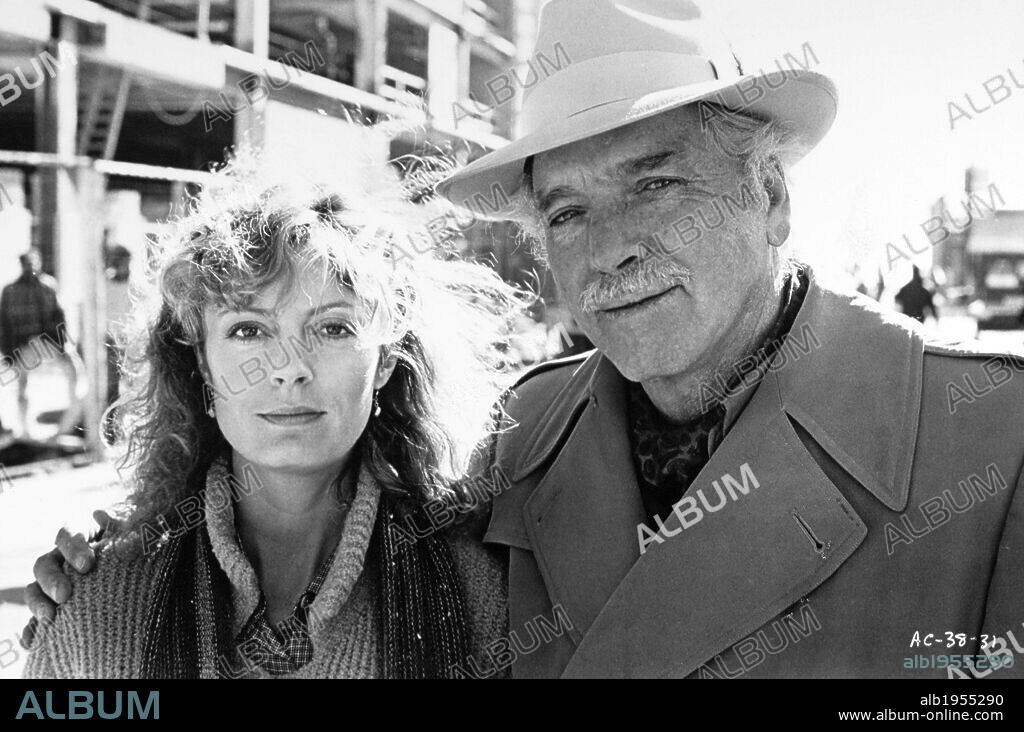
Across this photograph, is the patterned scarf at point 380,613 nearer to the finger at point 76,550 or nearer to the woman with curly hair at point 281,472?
the woman with curly hair at point 281,472

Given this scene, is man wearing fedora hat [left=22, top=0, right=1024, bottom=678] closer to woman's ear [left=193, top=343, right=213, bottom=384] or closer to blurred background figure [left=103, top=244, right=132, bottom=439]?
woman's ear [left=193, top=343, right=213, bottom=384]

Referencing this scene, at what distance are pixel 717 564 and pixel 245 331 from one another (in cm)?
109

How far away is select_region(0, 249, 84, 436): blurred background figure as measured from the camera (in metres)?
7.13

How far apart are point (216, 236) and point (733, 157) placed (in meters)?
1.16

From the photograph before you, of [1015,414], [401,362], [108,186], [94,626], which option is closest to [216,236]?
[401,362]

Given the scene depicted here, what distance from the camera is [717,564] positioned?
1.88m

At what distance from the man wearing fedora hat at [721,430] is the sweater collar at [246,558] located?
0.31m

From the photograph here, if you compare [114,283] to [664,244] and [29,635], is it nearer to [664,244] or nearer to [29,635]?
[29,635]

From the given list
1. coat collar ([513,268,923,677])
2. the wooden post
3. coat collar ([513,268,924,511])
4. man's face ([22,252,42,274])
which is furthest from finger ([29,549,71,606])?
the wooden post

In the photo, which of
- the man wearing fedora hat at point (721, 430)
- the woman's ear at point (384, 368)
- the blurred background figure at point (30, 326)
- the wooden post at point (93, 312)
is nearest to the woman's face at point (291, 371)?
the woman's ear at point (384, 368)

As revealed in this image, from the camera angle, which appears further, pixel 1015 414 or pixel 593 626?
pixel 593 626

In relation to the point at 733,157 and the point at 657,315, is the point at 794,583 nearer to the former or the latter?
the point at 657,315

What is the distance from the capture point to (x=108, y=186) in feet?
25.8

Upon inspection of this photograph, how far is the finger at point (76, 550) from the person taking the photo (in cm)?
195
